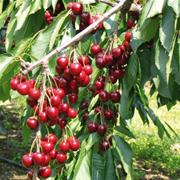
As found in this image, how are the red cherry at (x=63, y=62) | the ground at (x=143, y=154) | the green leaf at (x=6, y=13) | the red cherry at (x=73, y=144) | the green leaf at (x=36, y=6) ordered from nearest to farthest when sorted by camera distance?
the red cherry at (x=63, y=62)
the red cherry at (x=73, y=144)
the green leaf at (x=36, y=6)
the green leaf at (x=6, y=13)
the ground at (x=143, y=154)

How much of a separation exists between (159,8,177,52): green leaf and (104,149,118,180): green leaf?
557mm

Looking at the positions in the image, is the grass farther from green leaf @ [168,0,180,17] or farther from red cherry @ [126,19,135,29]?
green leaf @ [168,0,180,17]

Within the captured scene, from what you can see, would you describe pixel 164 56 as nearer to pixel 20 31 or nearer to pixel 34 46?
pixel 34 46

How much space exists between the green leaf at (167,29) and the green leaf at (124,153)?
517 millimetres

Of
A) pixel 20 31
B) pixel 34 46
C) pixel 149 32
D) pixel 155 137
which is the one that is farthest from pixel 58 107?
pixel 155 137

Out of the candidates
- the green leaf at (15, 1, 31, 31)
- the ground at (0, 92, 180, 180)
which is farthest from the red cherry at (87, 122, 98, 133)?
the ground at (0, 92, 180, 180)

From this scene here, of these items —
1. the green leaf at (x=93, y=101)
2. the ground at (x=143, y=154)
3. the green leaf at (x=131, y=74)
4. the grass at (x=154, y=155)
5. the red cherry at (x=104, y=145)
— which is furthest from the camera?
the grass at (x=154, y=155)

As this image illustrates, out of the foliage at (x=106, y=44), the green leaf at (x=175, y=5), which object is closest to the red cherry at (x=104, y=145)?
the foliage at (x=106, y=44)

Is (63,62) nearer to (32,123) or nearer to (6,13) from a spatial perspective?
(32,123)

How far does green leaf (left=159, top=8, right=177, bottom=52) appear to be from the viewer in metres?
1.40

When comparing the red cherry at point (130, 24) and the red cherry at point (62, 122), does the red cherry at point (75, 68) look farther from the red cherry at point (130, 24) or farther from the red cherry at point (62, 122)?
the red cherry at point (130, 24)

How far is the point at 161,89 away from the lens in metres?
1.65

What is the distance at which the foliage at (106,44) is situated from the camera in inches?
56.2

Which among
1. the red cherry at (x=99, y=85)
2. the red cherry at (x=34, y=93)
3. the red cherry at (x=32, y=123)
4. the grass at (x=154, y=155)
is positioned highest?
the red cherry at (x=34, y=93)
